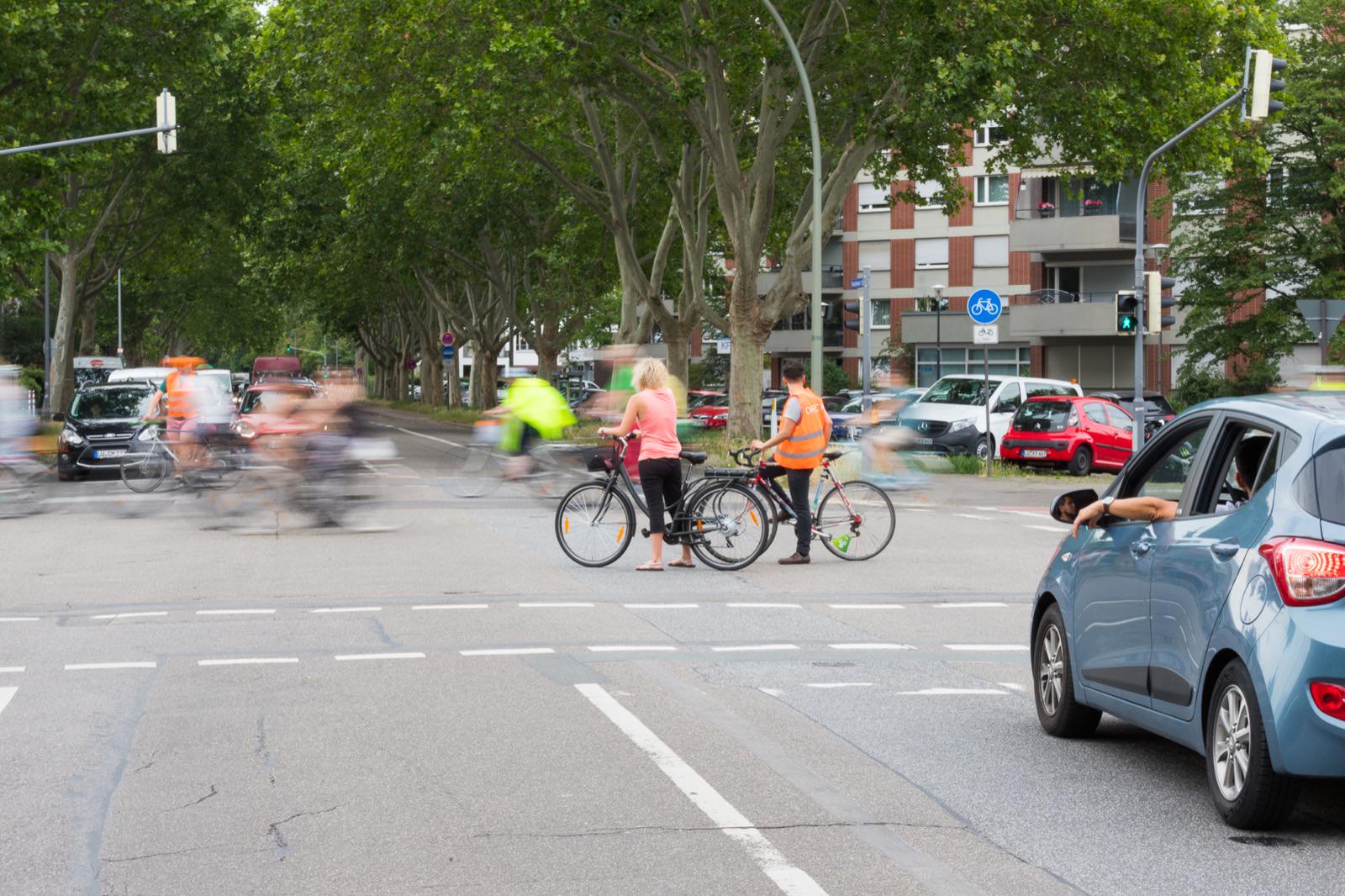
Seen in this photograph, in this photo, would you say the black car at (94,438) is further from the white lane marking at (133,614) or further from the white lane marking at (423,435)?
the white lane marking at (133,614)

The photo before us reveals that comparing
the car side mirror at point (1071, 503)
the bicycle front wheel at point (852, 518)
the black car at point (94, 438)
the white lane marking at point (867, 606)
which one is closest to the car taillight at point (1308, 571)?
the car side mirror at point (1071, 503)

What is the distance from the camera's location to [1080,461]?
108 ft

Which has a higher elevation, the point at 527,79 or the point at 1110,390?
the point at 527,79

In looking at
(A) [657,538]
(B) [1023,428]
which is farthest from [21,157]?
(A) [657,538]

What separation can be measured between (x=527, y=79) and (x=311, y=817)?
84.4 feet

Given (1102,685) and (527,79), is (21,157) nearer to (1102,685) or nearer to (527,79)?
(527,79)

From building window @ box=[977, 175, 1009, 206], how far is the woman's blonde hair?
55.9 meters

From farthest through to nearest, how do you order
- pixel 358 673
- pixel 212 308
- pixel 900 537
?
pixel 212 308
pixel 900 537
pixel 358 673

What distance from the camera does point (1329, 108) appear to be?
1754 inches

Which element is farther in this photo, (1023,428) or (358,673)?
(1023,428)

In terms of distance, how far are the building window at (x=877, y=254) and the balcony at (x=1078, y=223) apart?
1206 cm

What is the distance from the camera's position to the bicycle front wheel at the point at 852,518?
1591 centimetres

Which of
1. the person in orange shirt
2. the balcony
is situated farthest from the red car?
the balcony

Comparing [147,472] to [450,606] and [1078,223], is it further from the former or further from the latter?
[1078,223]
